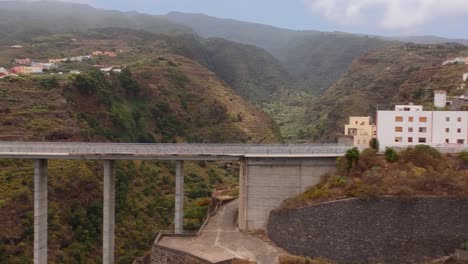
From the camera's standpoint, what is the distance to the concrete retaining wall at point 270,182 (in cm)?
3319

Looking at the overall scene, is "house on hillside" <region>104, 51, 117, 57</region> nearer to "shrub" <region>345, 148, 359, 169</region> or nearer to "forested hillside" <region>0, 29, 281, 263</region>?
"forested hillside" <region>0, 29, 281, 263</region>

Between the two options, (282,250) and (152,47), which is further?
(152,47)

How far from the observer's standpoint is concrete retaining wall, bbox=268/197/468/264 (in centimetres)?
2930

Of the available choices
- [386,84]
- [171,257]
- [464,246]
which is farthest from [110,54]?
[464,246]

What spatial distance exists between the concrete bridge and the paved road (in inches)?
58.7

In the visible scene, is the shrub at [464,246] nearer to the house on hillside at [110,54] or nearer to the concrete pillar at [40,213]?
the concrete pillar at [40,213]

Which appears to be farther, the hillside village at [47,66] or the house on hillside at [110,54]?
the house on hillside at [110,54]

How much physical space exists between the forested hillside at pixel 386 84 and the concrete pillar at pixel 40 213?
56.4 metres

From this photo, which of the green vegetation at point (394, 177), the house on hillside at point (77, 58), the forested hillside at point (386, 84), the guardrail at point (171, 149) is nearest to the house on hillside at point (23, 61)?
the house on hillside at point (77, 58)

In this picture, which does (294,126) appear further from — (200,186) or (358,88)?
(200,186)

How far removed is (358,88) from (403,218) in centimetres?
10855

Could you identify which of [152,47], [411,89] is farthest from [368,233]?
[152,47]

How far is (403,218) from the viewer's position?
98.0 ft

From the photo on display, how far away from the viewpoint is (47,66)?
305 feet
